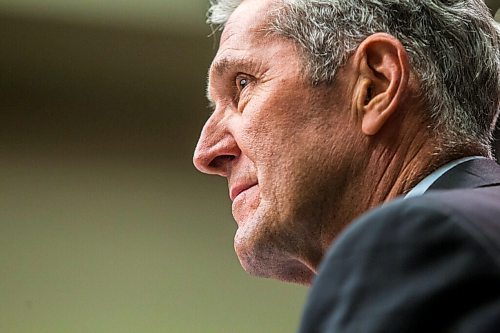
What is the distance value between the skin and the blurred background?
1.15m

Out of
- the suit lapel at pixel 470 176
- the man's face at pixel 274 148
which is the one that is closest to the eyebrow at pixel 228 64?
the man's face at pixel 274 148

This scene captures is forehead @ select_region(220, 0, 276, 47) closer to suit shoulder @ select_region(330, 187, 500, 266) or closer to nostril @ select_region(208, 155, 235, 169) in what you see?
nostril @ select_region(208, 155, 235, 169)

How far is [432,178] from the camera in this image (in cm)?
85

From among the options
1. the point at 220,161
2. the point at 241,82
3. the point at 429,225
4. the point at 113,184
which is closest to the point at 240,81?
the point at 241,82

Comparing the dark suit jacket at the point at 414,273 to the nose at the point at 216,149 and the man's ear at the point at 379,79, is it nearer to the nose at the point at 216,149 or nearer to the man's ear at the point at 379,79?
the man's ear at the point at 379,79

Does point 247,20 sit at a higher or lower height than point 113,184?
higher

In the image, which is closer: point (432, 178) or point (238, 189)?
point (432, 178)

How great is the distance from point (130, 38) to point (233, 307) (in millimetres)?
771

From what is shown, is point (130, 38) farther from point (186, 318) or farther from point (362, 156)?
point (362, 156)

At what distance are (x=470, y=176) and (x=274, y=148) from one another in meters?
0.25

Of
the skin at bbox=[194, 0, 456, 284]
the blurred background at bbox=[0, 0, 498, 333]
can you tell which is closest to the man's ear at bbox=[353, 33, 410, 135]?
the skin at bbox=[194, 0, 456, 284]

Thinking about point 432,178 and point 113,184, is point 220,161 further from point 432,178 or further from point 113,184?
point 113,184

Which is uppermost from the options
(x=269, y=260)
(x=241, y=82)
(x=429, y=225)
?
(x=241, y=82)

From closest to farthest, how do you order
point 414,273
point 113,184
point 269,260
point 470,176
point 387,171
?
point 414,273 < point 470,176 < point 387,171 < point 269,260 < point 113,184
